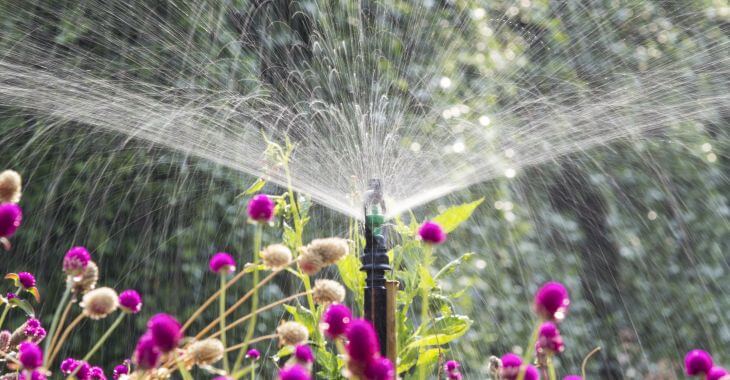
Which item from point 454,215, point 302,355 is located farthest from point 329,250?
point 454,215

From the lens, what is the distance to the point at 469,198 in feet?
15.5

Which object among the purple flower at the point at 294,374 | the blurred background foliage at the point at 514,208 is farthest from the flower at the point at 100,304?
the blurred background foliage at the point at 514,208

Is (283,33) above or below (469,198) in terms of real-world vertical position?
above

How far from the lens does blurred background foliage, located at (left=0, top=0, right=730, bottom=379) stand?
365 centimetres

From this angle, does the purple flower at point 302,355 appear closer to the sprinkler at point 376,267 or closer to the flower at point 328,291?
the flower at point 328,291

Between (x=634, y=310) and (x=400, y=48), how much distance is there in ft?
7.33

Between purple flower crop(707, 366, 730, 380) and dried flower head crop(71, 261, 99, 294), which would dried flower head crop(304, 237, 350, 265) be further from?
purple flower crop(707, 366, 730, 380)

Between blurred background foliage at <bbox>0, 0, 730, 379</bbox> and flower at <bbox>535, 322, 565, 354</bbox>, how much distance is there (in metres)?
2.69

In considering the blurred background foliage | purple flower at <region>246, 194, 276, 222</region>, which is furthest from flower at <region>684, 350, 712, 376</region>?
the blurred background foliage

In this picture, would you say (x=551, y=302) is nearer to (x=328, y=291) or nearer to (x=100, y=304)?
(x=328, y=291)

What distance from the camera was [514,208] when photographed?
491 cm

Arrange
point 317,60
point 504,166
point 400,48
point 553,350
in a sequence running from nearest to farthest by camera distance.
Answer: point 553,350 < point 317,60 < point 400,48 < point 504,166

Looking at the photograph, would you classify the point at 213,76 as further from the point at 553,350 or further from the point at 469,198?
the point at 553,350

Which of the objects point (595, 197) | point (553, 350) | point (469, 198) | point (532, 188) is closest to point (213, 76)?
point (469, 198)
